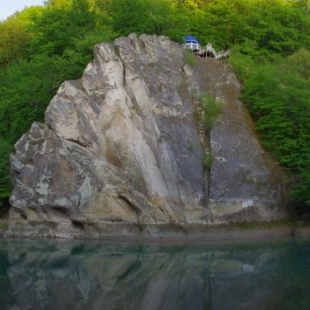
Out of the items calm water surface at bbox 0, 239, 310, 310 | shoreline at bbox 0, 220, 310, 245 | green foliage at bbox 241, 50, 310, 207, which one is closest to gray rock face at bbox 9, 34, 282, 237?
shoreline at bbox 0, 220, 310, 245

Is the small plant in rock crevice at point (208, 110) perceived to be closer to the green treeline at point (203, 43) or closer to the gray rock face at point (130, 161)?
the gray rock face at point (130, 161)

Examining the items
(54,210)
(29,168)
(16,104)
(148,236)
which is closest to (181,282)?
(148,236)

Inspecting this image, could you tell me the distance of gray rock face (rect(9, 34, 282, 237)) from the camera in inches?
1063

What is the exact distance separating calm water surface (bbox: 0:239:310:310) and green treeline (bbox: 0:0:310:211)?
22.5ft

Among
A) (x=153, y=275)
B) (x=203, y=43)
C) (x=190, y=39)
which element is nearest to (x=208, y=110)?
(x=190, y=39)

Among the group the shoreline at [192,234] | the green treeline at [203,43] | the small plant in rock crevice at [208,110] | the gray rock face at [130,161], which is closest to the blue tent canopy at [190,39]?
the green treeline at [203,43]

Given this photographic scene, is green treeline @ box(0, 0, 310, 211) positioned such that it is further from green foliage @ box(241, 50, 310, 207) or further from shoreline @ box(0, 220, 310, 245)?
shoreline @ box(0, 220, 310, 245)

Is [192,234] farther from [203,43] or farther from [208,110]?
[203,43]

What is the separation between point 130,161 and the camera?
28125mm

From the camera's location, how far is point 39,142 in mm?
28844

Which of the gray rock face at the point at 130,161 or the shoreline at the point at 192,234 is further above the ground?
the gray rock face at the point at 130,161

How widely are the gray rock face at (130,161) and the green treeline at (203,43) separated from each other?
6.01 ft

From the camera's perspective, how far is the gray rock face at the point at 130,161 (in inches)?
1063

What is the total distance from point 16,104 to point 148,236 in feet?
44.1
